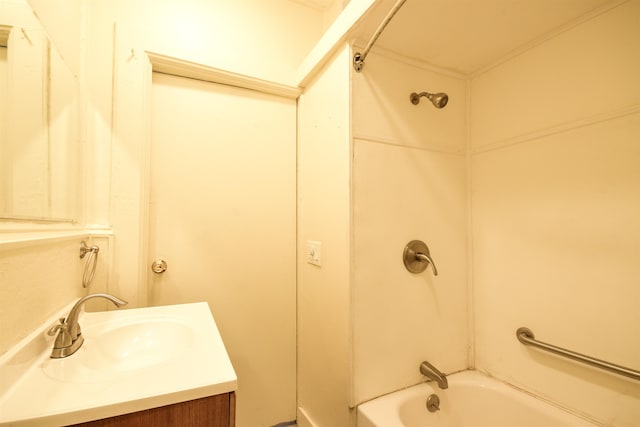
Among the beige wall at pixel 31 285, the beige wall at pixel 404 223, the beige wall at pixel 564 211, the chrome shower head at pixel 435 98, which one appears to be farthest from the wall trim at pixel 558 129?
the beige wall at pixel 31 285

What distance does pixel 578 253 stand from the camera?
3.42 feet

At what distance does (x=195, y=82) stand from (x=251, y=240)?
914 millimetres

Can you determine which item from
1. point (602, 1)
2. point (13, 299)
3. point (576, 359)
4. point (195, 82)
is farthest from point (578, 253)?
point (195, 82)

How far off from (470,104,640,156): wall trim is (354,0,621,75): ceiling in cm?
40

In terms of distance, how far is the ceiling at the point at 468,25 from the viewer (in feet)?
3.25

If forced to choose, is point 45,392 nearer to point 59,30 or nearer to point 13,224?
point 13,224

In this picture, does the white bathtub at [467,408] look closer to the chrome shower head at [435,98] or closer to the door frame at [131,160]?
the door frame at [131,160]

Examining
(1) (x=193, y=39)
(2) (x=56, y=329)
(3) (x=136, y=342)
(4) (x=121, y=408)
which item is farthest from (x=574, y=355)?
(1) (x=193, y=39)

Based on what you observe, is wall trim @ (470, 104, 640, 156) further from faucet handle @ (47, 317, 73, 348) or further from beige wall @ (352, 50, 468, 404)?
faucet handle @ (47, 317, 73, 348)

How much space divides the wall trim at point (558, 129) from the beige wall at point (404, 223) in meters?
0.13

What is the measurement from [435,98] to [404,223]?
1.88ft

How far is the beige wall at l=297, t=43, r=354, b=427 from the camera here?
116 cm

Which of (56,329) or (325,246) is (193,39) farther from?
(56,329)

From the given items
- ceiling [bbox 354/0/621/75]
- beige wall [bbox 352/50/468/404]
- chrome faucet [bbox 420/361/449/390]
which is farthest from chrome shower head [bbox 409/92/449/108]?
chrome faucet [bbox 420/361/449/390]
